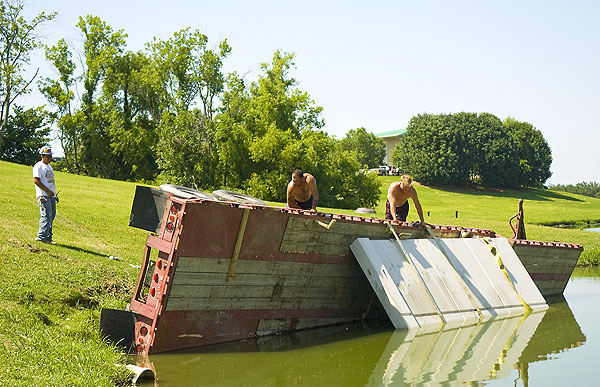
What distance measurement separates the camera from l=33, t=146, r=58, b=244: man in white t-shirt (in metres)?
13.3

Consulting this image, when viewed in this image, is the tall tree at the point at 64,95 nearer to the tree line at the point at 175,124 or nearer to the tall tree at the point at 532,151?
the tree line at the point at 175,124

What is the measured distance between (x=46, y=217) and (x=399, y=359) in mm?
7367

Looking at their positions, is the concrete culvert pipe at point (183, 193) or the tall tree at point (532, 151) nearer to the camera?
the concrete culvert pipe at point (183, 193)

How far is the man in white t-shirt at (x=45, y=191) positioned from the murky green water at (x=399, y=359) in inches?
185

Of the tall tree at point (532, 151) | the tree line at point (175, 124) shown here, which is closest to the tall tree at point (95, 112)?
the tree line at point (175, 124)

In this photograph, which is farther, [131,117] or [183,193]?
[131,117]

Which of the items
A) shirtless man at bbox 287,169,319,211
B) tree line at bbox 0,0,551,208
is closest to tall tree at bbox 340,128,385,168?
tree line at bbox 0,0,551,208

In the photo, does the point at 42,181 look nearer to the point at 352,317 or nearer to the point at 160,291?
the point at 160,291

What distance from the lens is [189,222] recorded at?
10320mm

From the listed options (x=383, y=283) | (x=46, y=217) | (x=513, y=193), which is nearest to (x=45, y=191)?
(x=46, y=217)

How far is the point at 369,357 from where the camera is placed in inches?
429

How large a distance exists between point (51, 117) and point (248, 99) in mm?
17073

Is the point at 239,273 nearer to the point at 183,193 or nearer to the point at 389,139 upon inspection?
the point at 183,193

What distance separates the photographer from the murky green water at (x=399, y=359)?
31.2 feet
